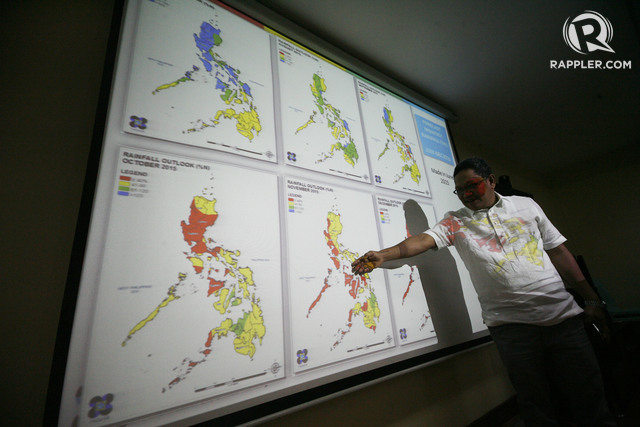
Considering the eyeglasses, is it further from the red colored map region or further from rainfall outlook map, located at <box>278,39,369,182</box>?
the red colored map region

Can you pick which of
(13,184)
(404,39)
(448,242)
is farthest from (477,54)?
(13,184)

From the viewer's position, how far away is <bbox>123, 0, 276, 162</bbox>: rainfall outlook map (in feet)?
2.72

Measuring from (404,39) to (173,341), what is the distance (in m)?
2.14

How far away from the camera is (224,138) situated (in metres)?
0.92

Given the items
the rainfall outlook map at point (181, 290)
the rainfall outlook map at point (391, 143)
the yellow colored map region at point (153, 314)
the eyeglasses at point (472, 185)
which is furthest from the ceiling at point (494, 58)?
the yellow colored map region at point (153, 314)

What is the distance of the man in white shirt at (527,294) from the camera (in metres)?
0.94

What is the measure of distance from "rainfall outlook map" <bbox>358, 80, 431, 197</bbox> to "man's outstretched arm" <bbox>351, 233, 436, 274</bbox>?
0.42 m

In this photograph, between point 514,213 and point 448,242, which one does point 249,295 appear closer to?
point 448,242

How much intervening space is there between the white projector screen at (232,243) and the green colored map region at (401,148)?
0.17 metres

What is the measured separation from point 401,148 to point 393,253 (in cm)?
86

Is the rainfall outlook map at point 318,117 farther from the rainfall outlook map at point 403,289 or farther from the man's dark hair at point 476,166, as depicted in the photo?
the man's dark hair at point 476,166

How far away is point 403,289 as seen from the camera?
120 centimetres

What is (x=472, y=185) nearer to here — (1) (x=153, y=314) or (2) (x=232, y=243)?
(2) (x=232, y=243)

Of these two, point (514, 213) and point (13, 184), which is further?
point (514, 213)
